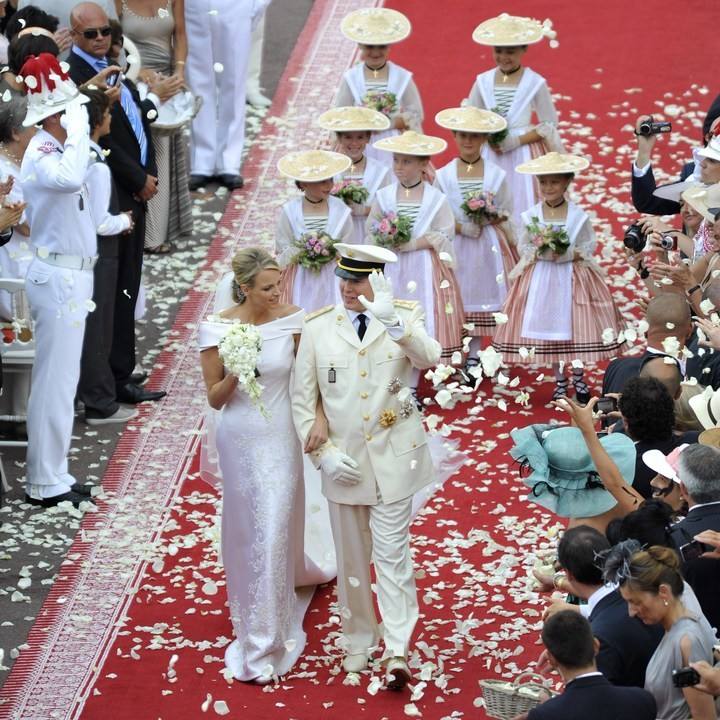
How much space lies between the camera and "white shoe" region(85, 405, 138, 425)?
10.7 m

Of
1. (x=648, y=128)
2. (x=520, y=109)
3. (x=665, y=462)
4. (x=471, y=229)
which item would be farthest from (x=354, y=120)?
(x=665, y=462)

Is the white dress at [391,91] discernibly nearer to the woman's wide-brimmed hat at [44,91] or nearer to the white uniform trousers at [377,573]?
the woman's wide-brimmed hat at [44,91]

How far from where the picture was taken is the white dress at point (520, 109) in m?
12.3

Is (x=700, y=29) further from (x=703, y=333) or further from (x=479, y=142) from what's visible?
(x=703, y=333)

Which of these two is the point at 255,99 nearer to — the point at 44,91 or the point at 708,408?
the point at 44,91

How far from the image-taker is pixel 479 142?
11336 mm

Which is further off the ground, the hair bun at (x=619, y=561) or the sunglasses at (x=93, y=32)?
the sunglasses at (x=93, y=32)

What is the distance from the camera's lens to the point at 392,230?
10758 millimetres

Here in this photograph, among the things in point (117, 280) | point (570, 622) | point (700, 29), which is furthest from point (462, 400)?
point (700, 29)

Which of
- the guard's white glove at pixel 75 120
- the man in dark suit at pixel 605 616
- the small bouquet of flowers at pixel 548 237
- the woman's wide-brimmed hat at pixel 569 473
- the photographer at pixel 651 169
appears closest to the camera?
the man in dark suit at pixel 605 616

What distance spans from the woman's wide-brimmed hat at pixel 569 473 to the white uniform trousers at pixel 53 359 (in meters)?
3.31

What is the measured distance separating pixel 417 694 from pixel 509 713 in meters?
1.29

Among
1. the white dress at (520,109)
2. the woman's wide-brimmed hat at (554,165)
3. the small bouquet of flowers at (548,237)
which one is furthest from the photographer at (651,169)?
the white dress at (520,109)

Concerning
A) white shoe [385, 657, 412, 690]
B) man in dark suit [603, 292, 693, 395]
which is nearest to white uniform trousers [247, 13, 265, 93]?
man in dark suit [603, 292, 693, 395]
